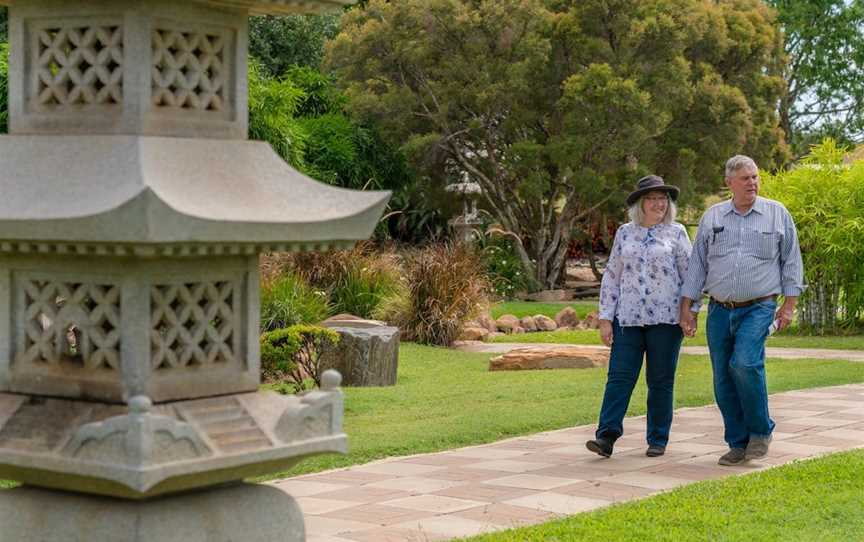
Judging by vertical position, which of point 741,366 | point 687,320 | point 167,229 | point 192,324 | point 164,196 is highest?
point 164,196

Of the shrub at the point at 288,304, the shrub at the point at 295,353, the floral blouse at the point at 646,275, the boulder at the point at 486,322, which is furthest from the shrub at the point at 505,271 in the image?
the floral blouse at the point at 646,275

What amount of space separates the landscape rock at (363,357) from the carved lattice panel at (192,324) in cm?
799

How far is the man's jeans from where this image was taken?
28.8 feet

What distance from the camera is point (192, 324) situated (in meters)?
5.41

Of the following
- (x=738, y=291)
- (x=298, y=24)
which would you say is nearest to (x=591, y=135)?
(x=298, y=24)

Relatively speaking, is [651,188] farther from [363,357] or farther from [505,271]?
[505,271]

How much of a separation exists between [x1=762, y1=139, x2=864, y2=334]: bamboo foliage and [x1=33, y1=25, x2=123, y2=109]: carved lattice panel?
1489 centimetres

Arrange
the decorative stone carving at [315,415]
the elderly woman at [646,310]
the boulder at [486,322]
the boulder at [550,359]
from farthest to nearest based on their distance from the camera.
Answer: the boulder at [486,322] → the boulder at [550,359] → the elderly woman at [646,310] → the decorative stone carving at [315,415]

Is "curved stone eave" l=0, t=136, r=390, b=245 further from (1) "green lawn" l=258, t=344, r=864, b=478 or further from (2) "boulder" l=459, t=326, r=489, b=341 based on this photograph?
(2) "boulder" l=459, t=326, r=489, b=341

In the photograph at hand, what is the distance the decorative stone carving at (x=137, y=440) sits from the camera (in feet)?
15.6

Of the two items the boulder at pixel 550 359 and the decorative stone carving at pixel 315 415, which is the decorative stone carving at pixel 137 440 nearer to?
the decorative stone carving at pixel 315 415

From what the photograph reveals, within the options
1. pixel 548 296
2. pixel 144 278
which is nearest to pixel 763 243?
pixel 144 278

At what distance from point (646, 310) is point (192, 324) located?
4.36m

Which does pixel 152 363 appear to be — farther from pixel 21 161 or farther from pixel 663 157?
pixel 663 157
